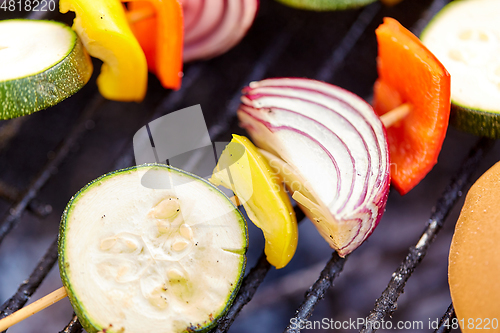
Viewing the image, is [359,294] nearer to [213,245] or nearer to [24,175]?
[213,245]

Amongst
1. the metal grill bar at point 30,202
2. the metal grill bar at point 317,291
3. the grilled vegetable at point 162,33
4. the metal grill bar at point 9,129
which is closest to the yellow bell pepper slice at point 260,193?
the metal grill bar at point 317,291

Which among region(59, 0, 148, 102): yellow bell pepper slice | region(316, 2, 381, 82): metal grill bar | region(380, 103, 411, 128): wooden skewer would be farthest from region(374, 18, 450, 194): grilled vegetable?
region(59, 0, 148, 102): yellow bell pepper slice

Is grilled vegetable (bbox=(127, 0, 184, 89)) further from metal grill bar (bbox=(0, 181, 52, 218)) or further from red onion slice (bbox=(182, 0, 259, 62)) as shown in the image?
metal grill bar (bbox=(0, 181, 52, 218))

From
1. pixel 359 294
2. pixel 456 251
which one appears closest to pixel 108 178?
pixel 456 251

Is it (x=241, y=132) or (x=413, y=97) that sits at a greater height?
(x=413, y=97)

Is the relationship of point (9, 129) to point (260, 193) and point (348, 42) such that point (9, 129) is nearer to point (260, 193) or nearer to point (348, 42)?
point (260, 193)

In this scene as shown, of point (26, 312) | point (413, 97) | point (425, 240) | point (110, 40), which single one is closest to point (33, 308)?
point (26, 312)
